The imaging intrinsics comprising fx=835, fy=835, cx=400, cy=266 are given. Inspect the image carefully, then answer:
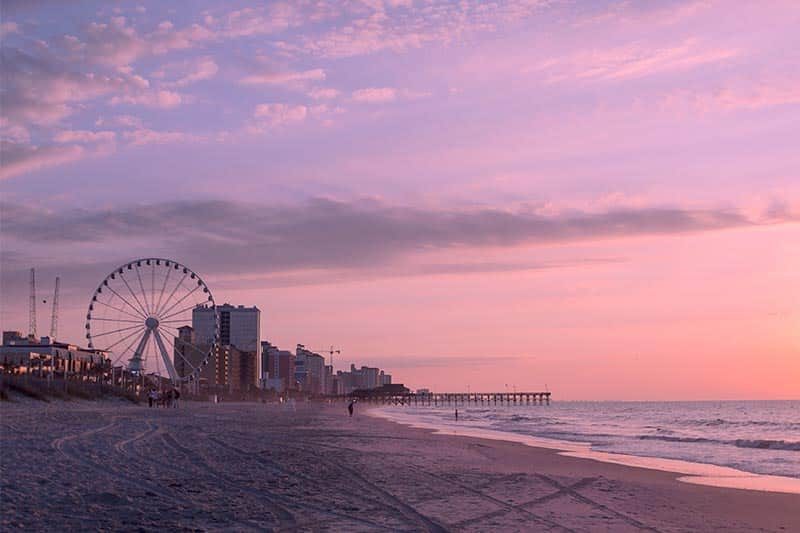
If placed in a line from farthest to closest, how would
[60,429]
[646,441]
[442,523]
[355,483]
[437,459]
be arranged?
[646,441], [60,429], [437,459], [355,483], [442,523]

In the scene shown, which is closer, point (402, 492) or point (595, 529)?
point (595, 529)

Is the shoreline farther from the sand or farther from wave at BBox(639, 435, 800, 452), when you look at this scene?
wave at BBox(639, 435, 800, 452)

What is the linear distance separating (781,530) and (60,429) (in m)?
23.7

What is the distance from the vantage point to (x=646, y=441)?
41.9 meters

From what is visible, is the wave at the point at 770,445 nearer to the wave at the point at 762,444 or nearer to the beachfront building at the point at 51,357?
the wave at the point at 762,444

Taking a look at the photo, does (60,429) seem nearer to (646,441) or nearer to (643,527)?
(643,527)

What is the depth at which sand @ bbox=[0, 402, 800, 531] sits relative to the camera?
36.6ft

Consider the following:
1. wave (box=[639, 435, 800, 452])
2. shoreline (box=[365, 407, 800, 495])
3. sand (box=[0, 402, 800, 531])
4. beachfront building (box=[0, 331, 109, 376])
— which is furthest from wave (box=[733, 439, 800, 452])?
beachfront building (box=[0, 331, 109, 376])

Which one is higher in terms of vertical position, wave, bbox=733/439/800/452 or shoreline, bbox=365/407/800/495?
shoreline, bbox=365/407/800/495

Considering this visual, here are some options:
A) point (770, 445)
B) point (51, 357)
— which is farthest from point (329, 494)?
point (51, 357)

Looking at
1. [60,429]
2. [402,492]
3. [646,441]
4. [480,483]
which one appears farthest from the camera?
[646,441]

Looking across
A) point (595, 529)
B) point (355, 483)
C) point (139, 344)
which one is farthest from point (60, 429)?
point (139, 344)

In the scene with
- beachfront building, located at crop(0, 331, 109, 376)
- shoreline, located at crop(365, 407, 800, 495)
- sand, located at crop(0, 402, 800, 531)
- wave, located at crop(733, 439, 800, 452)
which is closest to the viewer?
sand, located at crop(0, 402, 800, 531)

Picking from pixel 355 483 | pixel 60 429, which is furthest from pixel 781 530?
pixel 60 429
